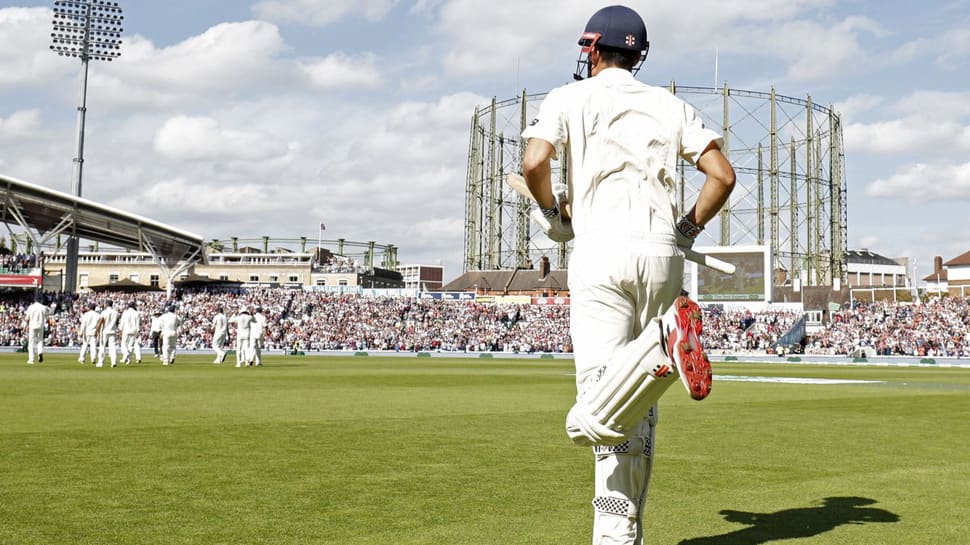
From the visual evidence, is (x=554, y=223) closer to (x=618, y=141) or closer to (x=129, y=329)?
(x=618, y=141)

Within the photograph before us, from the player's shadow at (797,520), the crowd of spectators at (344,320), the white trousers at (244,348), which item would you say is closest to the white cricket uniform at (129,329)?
the white trousers at (244,348)

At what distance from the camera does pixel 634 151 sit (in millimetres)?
3914

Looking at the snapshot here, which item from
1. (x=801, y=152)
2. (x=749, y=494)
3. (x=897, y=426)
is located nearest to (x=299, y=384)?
(x=897, y=426)

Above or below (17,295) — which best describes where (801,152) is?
above

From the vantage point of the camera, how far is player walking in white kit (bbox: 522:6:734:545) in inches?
144

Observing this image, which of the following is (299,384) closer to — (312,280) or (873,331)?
(873,331)

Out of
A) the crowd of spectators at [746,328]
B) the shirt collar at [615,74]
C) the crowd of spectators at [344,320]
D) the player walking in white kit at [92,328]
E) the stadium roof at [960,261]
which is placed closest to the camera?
the shirt collar at [615,74]

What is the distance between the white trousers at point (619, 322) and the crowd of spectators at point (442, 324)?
46.6 meters

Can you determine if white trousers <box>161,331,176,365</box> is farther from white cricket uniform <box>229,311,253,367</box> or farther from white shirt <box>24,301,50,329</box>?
white shirt <box>24,301,50,329</box>

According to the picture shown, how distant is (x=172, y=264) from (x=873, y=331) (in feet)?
162

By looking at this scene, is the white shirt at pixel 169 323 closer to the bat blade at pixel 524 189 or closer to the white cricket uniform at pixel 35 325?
the white cricket uniform at pixel 35 325

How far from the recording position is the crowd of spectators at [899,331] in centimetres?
5053

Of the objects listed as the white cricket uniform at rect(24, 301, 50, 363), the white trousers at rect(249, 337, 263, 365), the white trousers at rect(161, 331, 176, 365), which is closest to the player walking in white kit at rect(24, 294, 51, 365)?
the white cricket uniform at rect(24, 301, 50, 363)

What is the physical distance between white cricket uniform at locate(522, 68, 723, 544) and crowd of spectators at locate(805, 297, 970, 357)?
50938 millimetres
